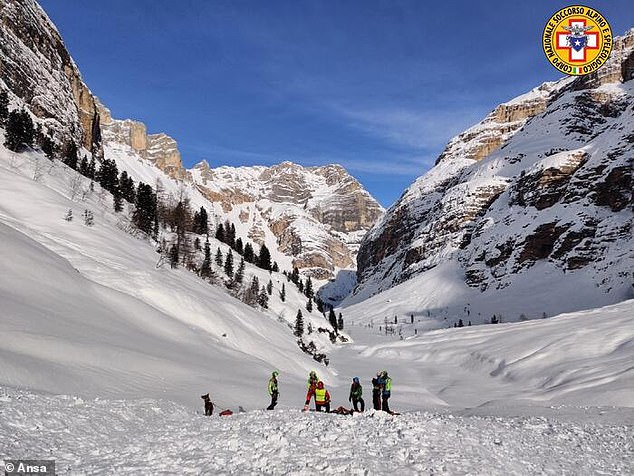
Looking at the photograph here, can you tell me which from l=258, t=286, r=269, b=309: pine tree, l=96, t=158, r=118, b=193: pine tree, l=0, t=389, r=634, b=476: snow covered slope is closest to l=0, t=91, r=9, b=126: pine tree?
l=96, t=158, r=118, b=193: pine tree

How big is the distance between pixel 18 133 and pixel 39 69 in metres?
45.9

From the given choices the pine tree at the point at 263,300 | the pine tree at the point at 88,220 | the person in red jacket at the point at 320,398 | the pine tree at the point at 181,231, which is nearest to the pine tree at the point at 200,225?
the pine tree at the point at 181,231

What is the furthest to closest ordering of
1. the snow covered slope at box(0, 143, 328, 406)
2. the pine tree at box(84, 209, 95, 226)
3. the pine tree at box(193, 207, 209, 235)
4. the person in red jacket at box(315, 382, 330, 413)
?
the pine tree at box(193, 207, 209, 235) < the pine tree at box(84, 209, 95, 226) < the person in red jacket at box(315, 382, 330, 413) < the snow covered slope at box(0, 143, 328, 406)

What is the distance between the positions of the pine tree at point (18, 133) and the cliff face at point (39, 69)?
2317 cm

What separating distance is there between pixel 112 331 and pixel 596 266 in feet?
604

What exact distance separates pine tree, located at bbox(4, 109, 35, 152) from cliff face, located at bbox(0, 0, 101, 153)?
23.2 metres

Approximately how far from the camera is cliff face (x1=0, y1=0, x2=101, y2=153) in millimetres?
92688

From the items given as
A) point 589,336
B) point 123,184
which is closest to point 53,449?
point 589,336

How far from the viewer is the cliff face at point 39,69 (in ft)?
304

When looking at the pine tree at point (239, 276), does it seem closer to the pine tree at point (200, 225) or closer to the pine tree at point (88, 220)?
the pine tree at point (200, 225)

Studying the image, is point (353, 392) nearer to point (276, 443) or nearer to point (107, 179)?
point (276, 443)

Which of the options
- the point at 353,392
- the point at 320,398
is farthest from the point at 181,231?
the point at 353,392

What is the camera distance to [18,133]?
68938mm

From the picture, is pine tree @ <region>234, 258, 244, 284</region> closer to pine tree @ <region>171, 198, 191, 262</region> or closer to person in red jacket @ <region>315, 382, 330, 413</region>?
pine tree @ <region>171, 198, 191, 262</region>
